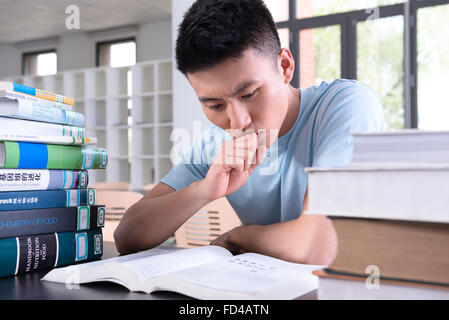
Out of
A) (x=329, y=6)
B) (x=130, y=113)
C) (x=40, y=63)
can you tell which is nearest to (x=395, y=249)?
(x=329, y=6)

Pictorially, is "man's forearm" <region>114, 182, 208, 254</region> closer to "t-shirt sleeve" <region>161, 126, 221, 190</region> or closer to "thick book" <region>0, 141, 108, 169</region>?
"thick book" <region>0, 141, 108, 169</region>

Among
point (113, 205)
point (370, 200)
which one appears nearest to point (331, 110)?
point (370, 200)

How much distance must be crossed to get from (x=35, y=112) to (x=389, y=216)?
22.9 inches

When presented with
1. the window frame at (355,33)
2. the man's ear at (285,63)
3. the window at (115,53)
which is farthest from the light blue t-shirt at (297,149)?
the window at (115,53)

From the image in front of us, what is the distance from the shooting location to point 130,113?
21.5ft

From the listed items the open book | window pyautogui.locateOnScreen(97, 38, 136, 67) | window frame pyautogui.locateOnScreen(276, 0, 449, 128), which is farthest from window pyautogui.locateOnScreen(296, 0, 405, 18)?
the open book

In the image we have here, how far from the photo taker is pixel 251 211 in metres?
1.29

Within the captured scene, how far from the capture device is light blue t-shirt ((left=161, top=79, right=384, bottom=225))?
3.38ft

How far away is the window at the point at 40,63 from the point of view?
7816 millimetres

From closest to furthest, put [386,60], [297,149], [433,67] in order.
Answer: [297,149]
[433,67]
[386,60]

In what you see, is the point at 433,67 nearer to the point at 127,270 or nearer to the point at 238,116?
the point at 238,116

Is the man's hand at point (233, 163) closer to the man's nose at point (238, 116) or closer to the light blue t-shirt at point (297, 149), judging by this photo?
the man's nose at point (238, 116)
